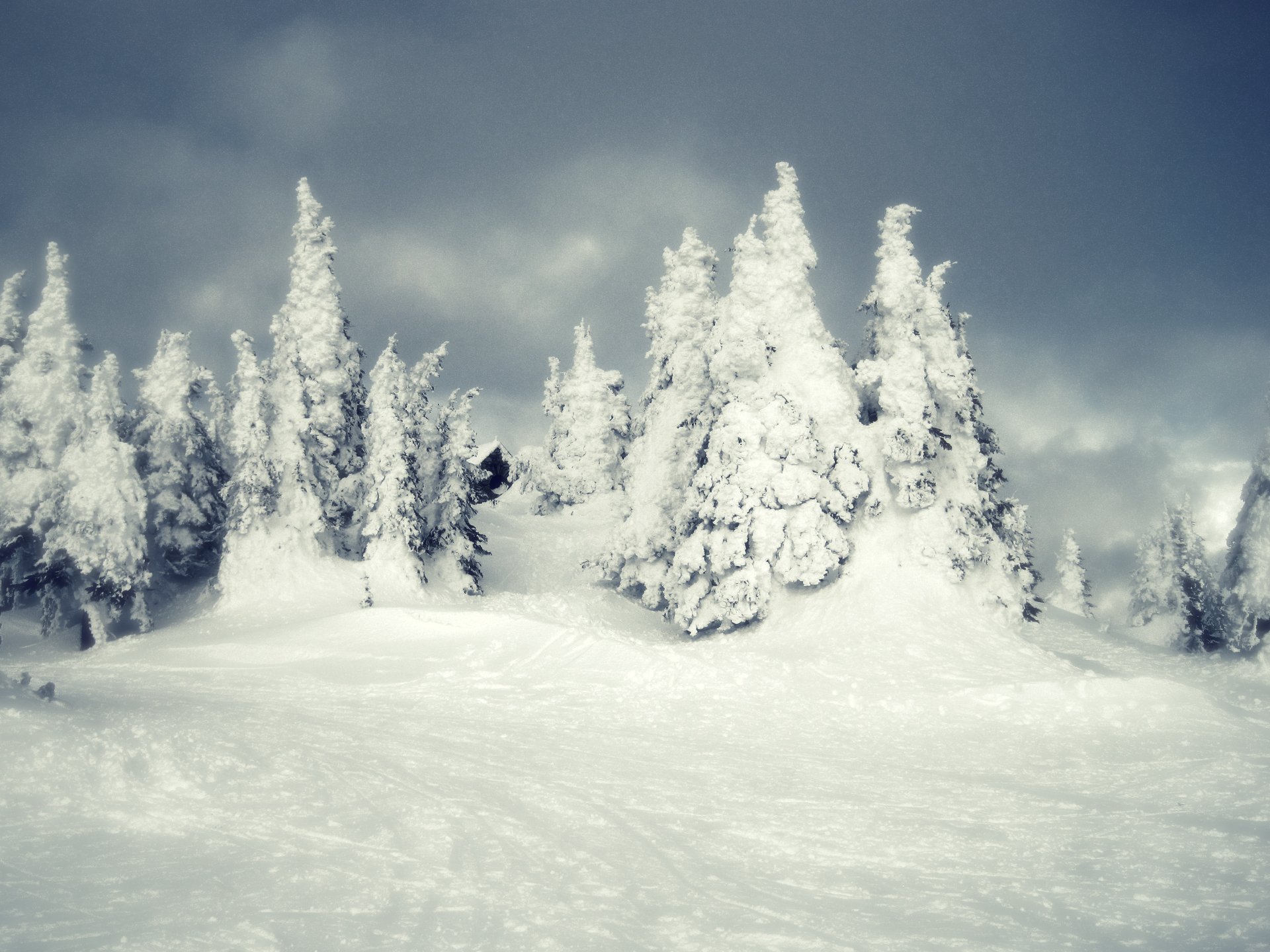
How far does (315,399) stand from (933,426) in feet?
78.1

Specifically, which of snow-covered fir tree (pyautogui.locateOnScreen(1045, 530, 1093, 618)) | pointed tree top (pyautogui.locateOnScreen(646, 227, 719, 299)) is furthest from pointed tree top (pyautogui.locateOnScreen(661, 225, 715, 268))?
snow-covered fir tree (pyautogui.locateOnScreen(1045, 530, 1093, 618))

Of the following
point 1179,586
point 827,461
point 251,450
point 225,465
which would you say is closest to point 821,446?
point 827,461

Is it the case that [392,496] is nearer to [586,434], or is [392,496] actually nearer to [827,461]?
[827,461]

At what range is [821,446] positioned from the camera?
2589 centimetres

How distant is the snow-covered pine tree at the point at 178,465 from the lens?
101 ft

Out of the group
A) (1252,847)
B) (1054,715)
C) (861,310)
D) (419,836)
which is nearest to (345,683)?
(419,836)

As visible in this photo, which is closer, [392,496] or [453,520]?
[392,496]

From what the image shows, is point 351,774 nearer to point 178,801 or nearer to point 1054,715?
point 178,801

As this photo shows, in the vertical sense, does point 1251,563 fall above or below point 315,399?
below

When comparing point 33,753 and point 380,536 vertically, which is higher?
point 380,536

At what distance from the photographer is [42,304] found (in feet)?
96.1

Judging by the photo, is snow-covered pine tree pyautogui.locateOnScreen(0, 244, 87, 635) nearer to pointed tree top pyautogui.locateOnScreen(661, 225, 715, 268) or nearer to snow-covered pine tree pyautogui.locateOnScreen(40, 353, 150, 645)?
snow-covered pine tree pyautogui.locateOnScreen(40, 353, 150, 645)

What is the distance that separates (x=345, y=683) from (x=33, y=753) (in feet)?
32.3

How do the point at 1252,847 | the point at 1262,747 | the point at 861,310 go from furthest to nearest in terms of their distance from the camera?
the point at 861,310, the point at 1262,747, the point at 1252,847
